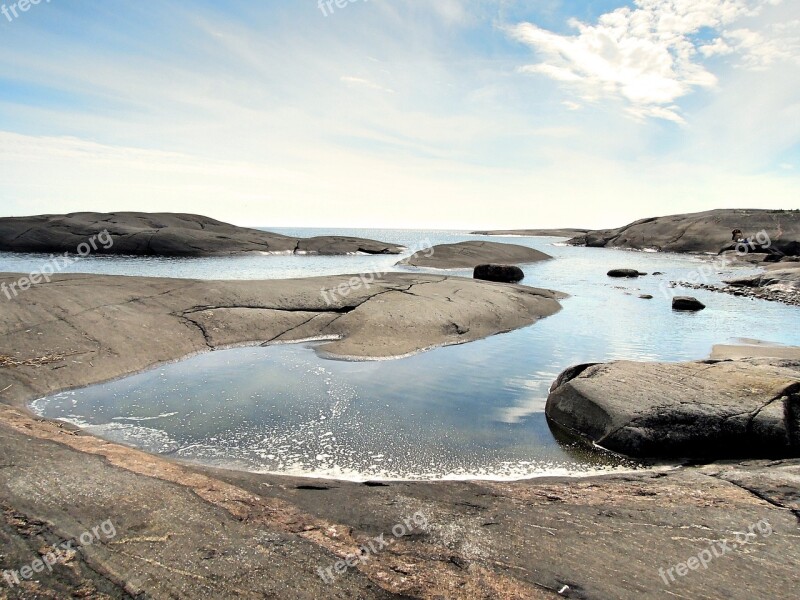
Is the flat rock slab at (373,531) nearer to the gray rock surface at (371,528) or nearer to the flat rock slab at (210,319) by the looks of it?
the gray rock surface at (371,528)

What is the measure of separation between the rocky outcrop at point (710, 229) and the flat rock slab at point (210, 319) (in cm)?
4620

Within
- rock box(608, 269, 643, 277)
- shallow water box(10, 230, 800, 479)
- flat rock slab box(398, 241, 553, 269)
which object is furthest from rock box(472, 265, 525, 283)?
shallow water box(10, 230, 800, 479)

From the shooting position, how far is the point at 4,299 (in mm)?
9031

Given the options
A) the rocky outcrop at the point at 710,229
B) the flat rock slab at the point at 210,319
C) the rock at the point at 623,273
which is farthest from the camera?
the rocky outcrop at the point at 710,229

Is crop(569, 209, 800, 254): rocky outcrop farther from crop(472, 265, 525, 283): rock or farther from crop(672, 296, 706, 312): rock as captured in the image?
crop(672, 296, 706, 312): rock

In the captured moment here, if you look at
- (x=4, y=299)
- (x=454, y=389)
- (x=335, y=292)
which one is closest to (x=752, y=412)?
(x=454, y=389)

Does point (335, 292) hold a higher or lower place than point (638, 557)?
higher

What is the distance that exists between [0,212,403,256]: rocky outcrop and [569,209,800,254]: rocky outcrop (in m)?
35.5

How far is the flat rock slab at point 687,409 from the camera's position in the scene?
18.7ft

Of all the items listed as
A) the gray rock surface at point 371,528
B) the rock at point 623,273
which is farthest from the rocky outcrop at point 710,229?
the gray rock surface at point 371,528

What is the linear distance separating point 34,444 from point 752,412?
762 centimetres

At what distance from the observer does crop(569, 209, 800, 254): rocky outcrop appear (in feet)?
157

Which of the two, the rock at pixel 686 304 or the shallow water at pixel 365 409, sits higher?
the rock at pixel 686 304

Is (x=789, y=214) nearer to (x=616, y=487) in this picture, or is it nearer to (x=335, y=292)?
(x=335, y=292)
